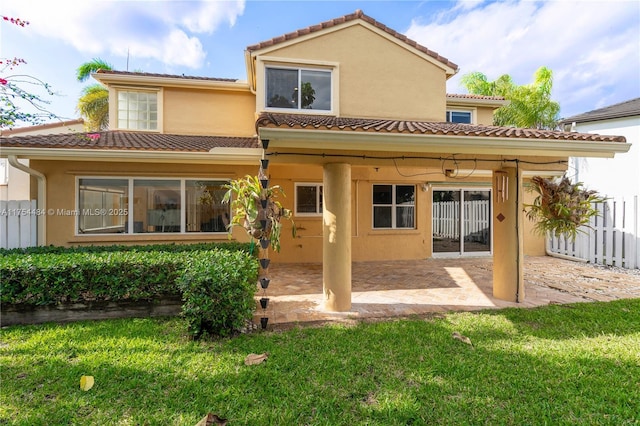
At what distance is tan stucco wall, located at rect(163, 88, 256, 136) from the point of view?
1166cm

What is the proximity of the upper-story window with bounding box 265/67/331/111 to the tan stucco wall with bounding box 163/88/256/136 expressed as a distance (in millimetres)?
2191

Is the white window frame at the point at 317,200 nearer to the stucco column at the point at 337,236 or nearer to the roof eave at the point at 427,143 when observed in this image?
the stucco column at the point at 337,236

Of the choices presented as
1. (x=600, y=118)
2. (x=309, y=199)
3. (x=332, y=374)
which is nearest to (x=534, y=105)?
(x=600, y=118)

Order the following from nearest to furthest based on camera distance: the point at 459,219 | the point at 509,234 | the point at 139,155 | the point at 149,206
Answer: the point at 509,234 → the point at 139,155 → the point at 149,206 → the point at 459,219

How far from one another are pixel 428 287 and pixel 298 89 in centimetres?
759

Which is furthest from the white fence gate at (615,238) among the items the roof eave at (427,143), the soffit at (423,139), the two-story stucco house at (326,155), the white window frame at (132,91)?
the white window frame at (132,91)

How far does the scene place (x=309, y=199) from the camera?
12203 millimetres

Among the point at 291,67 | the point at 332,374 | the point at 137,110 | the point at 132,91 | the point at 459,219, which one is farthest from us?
the point at 459,219

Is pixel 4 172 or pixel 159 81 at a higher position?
pixel 159 81

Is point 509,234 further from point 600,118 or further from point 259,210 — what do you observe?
point 600,118

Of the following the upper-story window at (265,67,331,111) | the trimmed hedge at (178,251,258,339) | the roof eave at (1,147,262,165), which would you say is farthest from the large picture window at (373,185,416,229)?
the trimmed hedge at (178,251,258,339)

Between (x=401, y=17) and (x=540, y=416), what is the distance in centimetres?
1390

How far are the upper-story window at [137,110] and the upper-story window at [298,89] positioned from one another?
5.04 meters

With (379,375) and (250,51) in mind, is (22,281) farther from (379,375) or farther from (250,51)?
(250,51)
